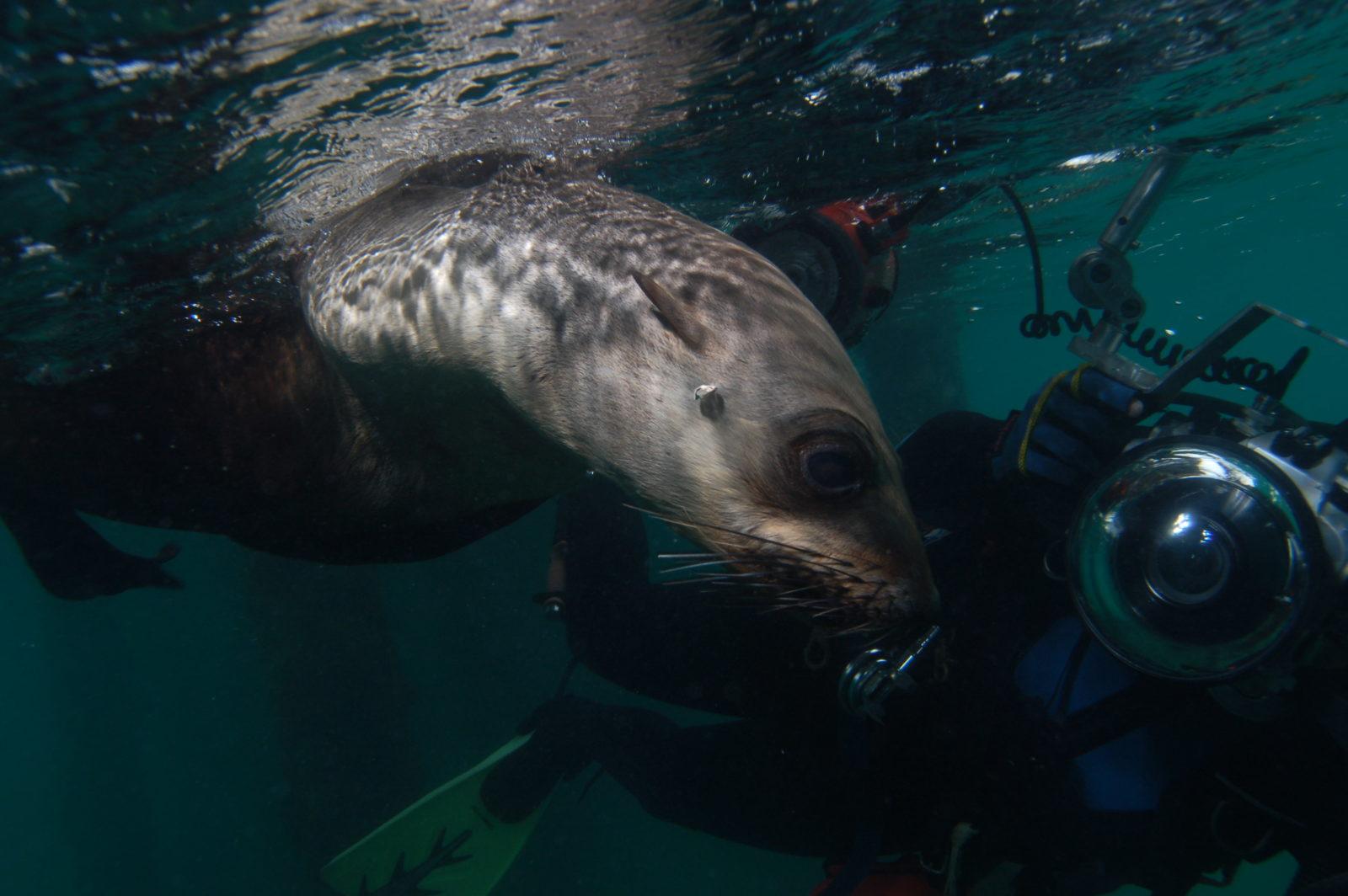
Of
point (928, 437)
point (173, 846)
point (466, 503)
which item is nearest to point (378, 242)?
point (466, 503)

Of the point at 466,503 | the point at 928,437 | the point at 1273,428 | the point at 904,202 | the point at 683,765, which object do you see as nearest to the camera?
the point at 1273,428

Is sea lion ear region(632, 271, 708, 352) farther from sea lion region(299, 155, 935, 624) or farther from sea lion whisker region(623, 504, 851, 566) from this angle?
sea lion whisker region(623, 504, 851, 566)

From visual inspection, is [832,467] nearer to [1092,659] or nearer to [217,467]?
[1092,659]

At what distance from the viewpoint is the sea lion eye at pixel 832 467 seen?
2055 mm

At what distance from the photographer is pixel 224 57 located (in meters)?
2.96

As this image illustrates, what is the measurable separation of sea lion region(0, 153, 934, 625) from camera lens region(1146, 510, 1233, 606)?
1.21 m

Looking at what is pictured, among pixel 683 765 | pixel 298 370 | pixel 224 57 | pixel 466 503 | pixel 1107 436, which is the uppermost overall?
pixel 224 57

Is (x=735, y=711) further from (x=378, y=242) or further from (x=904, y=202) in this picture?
(x=904, y=202)

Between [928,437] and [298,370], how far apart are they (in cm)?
350

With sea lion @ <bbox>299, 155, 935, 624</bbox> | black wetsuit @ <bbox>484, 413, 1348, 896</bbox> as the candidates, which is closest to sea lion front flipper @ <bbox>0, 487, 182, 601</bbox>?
sea lion @ <bbox>299, 155, 935, 624</bbox>

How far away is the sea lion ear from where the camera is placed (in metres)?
2.22

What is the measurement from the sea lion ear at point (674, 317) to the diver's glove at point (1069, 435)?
1.80 metres

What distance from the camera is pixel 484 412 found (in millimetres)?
2840

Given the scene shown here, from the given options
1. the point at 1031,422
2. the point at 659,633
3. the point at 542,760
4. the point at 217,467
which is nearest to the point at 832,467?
the point at 1031,422
